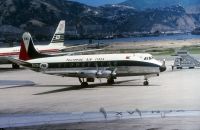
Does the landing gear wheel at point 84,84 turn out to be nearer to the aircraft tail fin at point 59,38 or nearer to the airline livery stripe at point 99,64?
the airline livery stripe at point 99,64

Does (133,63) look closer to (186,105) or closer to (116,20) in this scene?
(186,105)

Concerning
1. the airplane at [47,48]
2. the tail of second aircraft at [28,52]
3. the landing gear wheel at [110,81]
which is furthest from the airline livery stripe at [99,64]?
the airplane at [47,48]

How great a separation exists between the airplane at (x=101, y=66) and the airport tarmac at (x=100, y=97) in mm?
1465

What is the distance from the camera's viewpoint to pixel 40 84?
59406 mm

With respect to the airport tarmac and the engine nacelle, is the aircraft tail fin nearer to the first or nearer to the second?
the airport tarmac

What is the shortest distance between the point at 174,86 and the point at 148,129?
84.5 feet

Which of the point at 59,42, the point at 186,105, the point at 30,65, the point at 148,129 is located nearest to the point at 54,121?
the point at 148,129

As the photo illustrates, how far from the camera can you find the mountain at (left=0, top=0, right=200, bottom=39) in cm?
9144

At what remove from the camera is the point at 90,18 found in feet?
324

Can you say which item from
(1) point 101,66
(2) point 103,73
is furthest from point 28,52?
(2) point 103,73

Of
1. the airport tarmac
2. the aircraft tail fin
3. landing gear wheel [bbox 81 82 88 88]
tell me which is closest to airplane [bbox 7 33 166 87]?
landing gear wheel [bbox 81 82 88 88]

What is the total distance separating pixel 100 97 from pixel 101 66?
34.5 ft

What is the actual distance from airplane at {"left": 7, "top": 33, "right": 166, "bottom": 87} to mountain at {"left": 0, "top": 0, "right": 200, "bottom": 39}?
1721 cm

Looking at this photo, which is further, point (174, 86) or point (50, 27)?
point (50, 27)
